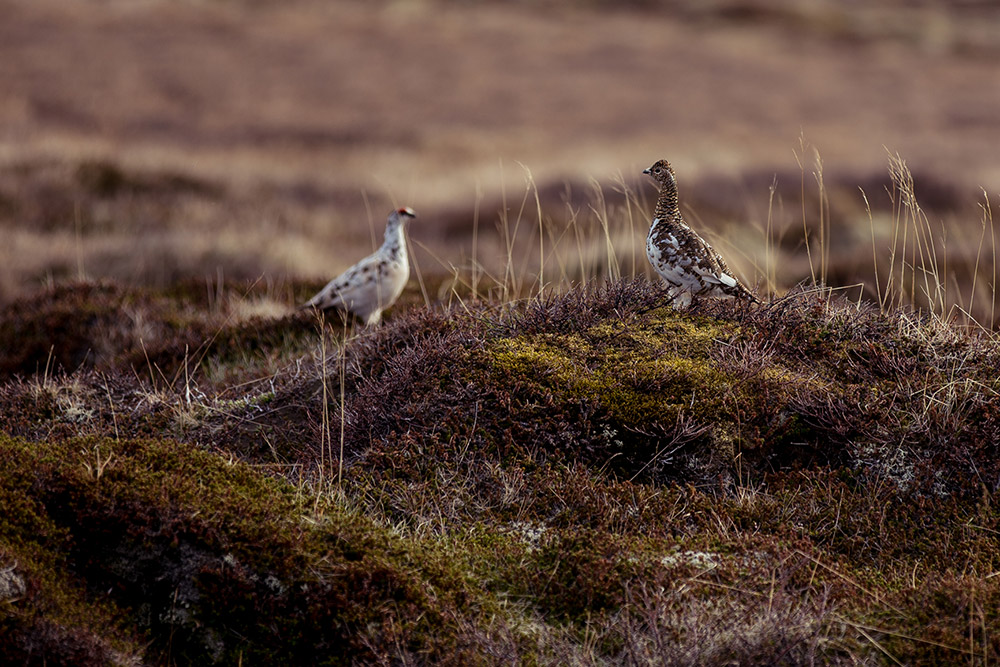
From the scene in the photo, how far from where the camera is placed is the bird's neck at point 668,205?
5205mm

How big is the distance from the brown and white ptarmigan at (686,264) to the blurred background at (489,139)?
48 cm

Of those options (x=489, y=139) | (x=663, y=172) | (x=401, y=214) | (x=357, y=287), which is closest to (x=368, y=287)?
(x=357, y=287)

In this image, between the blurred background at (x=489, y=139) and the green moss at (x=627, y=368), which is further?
the blurred background at (x=489, y=139)

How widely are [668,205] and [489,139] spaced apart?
20702 mm

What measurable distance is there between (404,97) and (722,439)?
92.4 feet

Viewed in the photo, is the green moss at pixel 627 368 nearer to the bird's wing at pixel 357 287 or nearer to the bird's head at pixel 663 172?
the bird's head at pixel 663 172

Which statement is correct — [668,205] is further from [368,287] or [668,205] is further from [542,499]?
[368,287]

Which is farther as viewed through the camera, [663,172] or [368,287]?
[368,287]

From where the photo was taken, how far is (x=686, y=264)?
486 cm

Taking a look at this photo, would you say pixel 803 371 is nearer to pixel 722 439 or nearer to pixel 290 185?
pixel 722 439

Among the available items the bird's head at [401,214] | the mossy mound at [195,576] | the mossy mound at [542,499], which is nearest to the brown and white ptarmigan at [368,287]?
the bird's head at [401,214]

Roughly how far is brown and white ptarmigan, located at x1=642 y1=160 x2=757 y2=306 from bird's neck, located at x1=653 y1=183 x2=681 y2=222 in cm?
3

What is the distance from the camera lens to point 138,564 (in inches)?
128

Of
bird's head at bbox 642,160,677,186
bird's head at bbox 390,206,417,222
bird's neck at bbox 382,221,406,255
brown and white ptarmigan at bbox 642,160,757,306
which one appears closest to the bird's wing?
bird's neck at bbox 382,221,406,255
